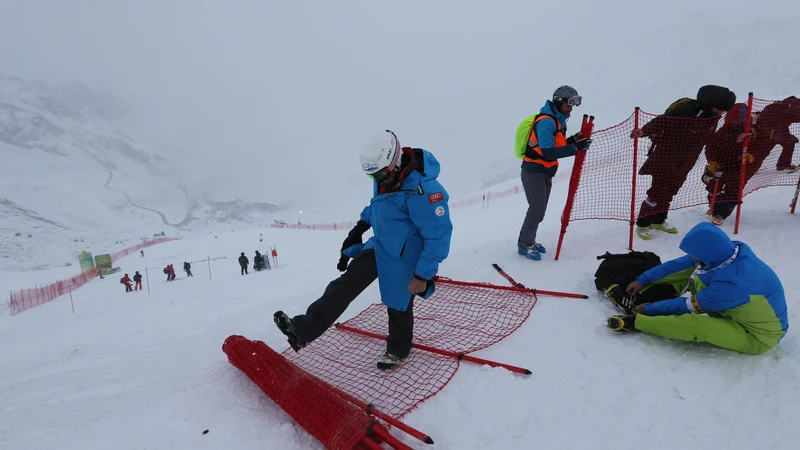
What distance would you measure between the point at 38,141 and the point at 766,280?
12389 cm

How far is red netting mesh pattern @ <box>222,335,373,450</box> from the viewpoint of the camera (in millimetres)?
2441

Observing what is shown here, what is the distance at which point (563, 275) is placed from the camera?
200 inches

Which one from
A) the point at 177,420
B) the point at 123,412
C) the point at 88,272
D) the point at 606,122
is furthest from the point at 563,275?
the point at 606,122

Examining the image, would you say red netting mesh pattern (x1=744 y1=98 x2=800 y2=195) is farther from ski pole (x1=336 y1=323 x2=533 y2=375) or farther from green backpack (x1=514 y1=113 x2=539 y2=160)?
ski pole (x1=336 y1=323 x2=533 y2=375)

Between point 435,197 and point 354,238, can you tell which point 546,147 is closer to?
point 435,197

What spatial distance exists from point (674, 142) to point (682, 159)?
0.30 meters

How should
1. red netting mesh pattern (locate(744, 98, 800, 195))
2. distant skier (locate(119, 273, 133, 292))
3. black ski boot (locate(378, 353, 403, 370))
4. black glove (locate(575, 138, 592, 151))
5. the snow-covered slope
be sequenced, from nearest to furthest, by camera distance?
1. black ski boot (locate(378, 353, 403, 370))
2. black glove (locate(575, 138, 592, 151))
3. red netting mesh pattern (locate(744, 98, 800, 195))
4. distant skier (locate(119, 273, 133, 292))
5. the snow-covered slope

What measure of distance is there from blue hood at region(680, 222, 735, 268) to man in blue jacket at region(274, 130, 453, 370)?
1.99 metres

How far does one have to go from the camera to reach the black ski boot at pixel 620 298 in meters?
3.82

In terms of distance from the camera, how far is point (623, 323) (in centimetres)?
344

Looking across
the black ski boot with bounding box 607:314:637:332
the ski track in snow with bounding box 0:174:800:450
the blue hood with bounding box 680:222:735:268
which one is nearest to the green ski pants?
the ski track in snow with bounding box 0:174:800:450

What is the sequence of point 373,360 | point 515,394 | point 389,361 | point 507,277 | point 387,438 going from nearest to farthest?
1. point 387,438
2. point 515,394
3. point 389,361
4. point 373,360
5. point 507,277

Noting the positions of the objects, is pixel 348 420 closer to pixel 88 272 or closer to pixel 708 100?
pixel 708 100

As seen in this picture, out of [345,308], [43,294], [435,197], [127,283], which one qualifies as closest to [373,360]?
[345,308]
